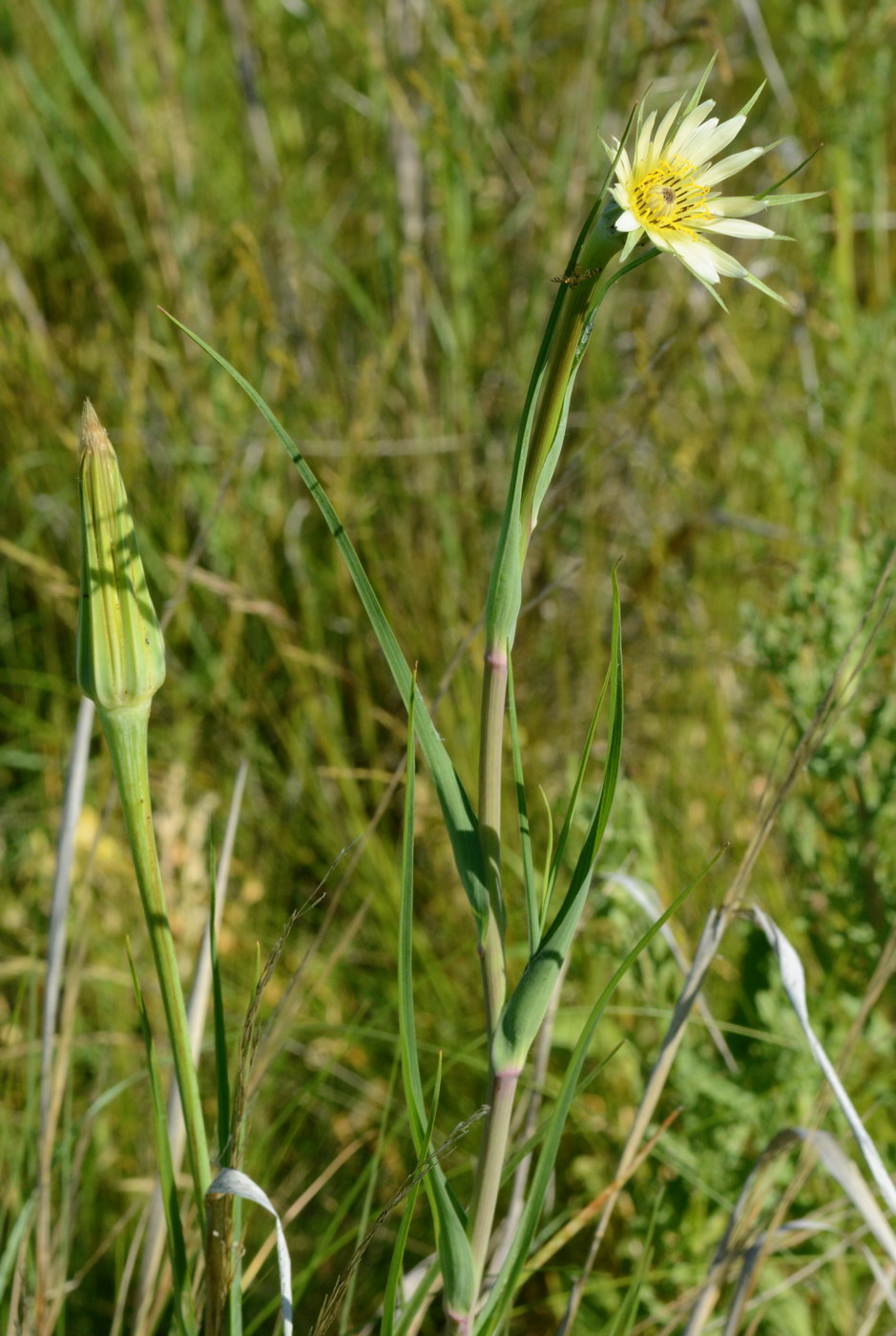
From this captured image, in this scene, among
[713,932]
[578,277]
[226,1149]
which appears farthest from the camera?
[713,932]

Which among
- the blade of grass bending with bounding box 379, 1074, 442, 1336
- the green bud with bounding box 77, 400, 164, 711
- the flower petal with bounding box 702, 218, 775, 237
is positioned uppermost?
the flower petal with bounding box 702, 218, 775, 237

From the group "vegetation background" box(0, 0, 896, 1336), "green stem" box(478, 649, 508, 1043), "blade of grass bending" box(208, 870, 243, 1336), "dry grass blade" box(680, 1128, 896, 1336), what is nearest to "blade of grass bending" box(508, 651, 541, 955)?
"green stem" box(478, 649, 508, 1043)

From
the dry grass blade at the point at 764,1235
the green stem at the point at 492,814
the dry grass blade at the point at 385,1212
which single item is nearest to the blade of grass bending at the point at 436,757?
the green stem at the point at 492,814

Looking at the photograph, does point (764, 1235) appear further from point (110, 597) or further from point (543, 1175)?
point (110, 597)

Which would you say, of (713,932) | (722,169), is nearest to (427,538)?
(713,932)

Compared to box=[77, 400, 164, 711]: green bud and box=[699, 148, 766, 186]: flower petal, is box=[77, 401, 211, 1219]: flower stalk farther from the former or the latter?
box=[699, 148, 766, 186]: flower petal
